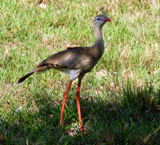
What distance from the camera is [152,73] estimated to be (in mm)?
3992

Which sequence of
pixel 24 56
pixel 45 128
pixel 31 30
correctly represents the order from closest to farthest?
pixel 45 128, pixel 24 56, pixel 31 30

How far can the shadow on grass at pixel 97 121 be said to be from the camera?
8.95 ft

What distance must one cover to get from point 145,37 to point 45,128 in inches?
103

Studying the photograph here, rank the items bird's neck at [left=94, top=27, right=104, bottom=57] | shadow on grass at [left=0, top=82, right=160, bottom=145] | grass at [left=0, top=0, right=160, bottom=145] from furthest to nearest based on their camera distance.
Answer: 1. bird's neck at [left=94, top=27, right=104, bottom=57]
2. grass at [left=0, top=0, right=160, bottom=145]
3. shadow on grass at [left=0, top=82, right=160, bottom=145]

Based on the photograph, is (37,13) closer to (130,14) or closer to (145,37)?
(130,14)

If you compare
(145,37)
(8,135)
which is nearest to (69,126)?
(8,135)

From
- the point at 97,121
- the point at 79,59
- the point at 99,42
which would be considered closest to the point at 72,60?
the point at 79,59

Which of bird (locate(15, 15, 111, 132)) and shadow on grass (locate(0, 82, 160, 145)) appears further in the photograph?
bird (locate(15, 15, 111, 132))

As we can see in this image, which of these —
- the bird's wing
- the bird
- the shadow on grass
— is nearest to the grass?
the shadow on grass

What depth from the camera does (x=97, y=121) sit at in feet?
10.8

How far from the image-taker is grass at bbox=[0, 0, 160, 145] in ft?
9.75

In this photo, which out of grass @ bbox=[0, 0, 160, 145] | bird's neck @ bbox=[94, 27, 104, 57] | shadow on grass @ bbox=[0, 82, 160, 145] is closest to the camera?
shadow on grass @ bbox=[0, 82, 160, 145]

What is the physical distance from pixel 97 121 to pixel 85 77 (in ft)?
3.32

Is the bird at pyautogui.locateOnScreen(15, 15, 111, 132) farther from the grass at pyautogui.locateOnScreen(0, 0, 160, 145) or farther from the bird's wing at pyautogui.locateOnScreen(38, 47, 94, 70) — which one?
the grass at pyautogui.locateOnScreen(0, 0, 160, 145)
